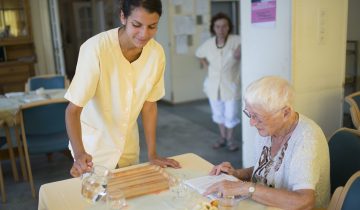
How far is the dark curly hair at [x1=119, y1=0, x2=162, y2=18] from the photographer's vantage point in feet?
4.40

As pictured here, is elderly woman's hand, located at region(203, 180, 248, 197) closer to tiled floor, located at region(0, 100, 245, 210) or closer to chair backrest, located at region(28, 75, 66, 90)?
tiled floor, located at region(0, 100, 245, 210)

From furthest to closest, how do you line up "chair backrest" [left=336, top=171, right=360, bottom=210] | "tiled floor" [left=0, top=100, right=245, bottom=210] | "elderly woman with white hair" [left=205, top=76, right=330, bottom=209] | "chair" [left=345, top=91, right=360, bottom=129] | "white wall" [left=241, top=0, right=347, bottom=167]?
1. "tiled floor" [left=0, top=100, right=245, bottom=210]
2. "white wall" [left=241, top=0, right=347, bottom=167]
3. "chair" [left=345, top=91, right=360, bottom=129]
4. "elderly woman with white hair" [left=205, top=76, right=330, bottom=209]
5. "chair backrest" [left=336, top=171, right=360, bottom=210]

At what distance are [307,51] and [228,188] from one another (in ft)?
4.94

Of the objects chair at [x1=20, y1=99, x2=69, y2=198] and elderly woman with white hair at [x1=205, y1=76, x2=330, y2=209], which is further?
chair at [x1=20, y1=99, x2=69, y2=198]

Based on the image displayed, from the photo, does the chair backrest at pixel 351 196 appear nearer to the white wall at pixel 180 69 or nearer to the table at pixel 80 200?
the table at pixel 80 200

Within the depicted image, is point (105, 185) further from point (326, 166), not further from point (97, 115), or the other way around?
point (326, 166)

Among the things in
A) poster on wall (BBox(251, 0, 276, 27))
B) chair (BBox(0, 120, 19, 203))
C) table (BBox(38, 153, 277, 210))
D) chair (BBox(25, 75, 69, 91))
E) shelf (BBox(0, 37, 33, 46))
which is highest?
poster on wall (BBox(251, 0, 276, 27))

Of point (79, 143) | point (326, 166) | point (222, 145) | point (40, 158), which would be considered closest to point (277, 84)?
point (326, 166)

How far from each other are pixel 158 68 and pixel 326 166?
0.81 m

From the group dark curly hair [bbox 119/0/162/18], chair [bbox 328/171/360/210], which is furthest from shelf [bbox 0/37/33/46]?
chair [bbox 328/171/360/210]

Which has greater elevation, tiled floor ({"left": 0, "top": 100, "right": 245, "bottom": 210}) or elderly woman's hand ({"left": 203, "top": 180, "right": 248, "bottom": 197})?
elderly woman's hand ({"left": 203, "top": 180, "right": 248, "bottom": 197})

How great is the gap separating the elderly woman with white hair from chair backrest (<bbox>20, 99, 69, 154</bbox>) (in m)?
1.89

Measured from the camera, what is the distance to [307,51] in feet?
8.11

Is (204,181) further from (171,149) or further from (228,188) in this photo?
(171,149)
